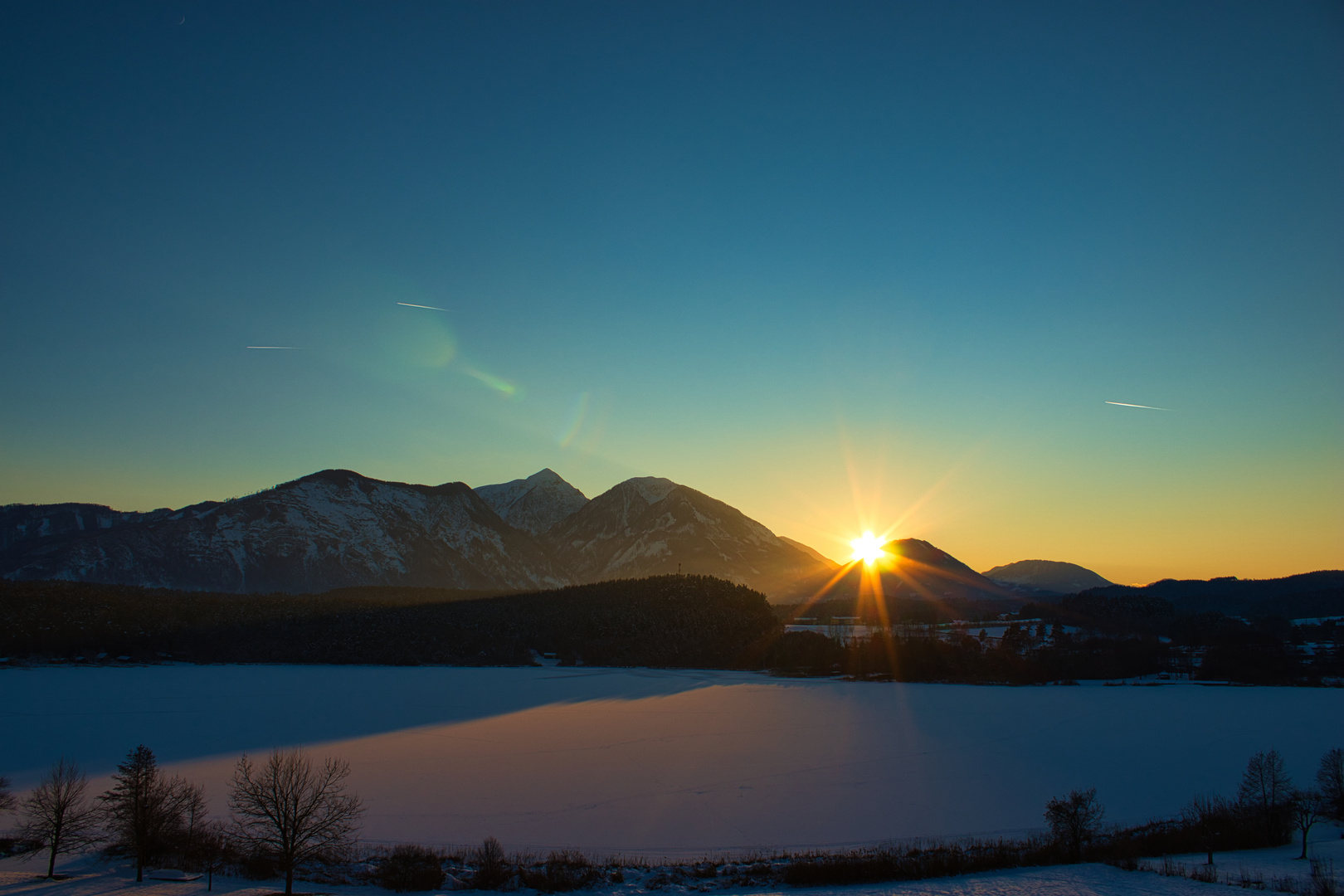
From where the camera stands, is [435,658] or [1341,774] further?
[435,658]

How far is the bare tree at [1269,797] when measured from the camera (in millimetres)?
34781

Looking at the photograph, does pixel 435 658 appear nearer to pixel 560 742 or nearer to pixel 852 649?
pixel 852 649

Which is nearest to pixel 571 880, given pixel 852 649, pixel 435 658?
pixel 852 649

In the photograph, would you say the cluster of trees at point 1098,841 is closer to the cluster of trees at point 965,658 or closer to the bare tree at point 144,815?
the bare tree at point 144,815

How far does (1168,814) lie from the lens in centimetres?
3834

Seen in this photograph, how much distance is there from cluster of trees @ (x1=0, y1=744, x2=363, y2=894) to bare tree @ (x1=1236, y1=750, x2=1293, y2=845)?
43.8 metres

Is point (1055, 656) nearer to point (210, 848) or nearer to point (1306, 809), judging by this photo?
point (1306, 809)

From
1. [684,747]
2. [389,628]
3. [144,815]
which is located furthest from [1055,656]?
[144,815]

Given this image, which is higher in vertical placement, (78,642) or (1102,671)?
(78,642)

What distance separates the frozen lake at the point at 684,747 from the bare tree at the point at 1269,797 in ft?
11.9

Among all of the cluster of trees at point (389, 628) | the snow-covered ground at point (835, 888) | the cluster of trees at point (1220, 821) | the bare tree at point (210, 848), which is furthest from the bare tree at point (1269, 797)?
the cluster of trees at point (389, 628)

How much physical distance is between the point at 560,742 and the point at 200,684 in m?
62.9

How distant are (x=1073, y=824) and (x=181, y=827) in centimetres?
3921

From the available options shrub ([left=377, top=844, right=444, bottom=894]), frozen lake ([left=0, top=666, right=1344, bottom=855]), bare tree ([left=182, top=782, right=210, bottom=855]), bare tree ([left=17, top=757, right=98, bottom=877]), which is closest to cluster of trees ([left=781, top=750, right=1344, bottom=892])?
frozen lake ([left=0, top=666, right=1344, bottom=855])
